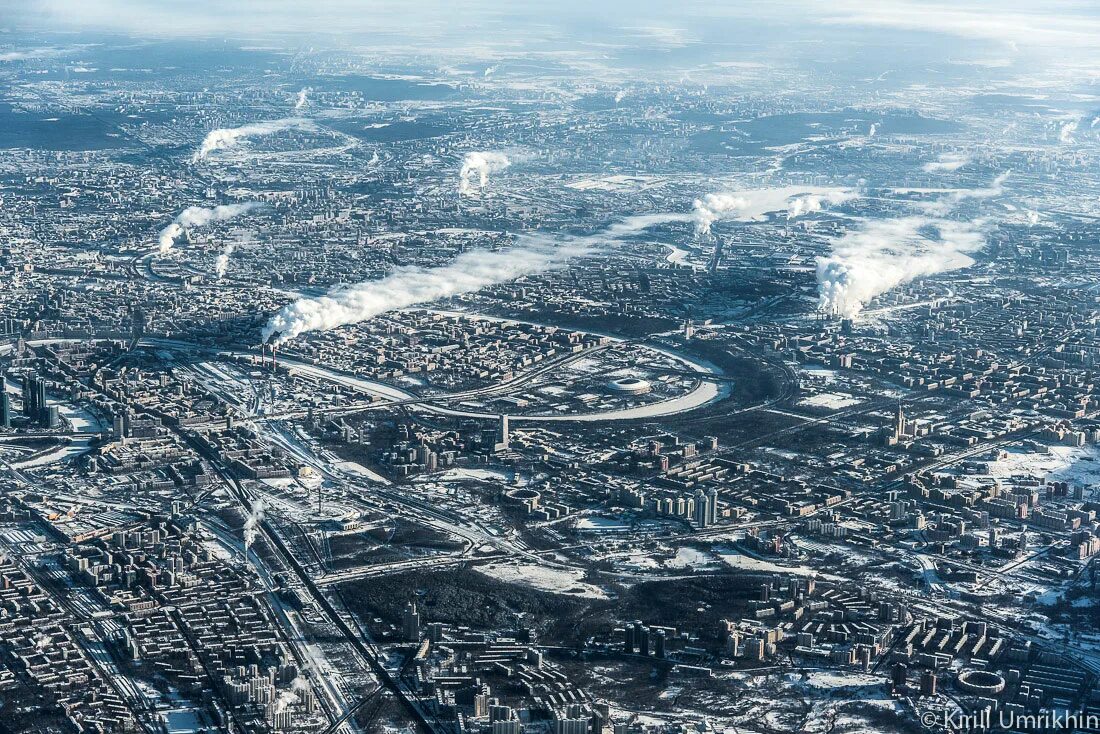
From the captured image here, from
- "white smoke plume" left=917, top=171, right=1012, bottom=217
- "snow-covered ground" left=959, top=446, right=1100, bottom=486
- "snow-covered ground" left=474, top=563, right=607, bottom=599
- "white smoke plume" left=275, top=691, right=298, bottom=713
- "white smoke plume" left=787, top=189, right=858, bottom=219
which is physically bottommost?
"white smoke plume" left=917, top=171, right=1012, bottom=217

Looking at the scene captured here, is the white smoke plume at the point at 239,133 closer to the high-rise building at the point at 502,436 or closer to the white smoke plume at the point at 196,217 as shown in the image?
the white smoke plume at the point at 196,217

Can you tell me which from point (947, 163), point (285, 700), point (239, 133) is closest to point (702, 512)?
point (285, 700)

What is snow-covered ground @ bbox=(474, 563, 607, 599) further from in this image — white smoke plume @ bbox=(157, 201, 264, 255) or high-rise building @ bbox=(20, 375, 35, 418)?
white smoke plume @ bbox=(157, 201, 264, 255)

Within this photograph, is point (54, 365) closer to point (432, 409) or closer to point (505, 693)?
point (432, 409)

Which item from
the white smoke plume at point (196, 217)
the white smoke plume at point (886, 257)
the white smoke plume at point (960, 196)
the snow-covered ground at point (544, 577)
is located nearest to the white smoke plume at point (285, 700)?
the snow-covered ground at point (544, 577)

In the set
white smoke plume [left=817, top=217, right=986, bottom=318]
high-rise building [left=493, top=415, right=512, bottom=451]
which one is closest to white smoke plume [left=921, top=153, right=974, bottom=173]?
white smoke plume [left=817, top=217, right=986, bottom=318]

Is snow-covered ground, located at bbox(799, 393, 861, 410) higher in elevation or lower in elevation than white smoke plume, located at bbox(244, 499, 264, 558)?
lower
